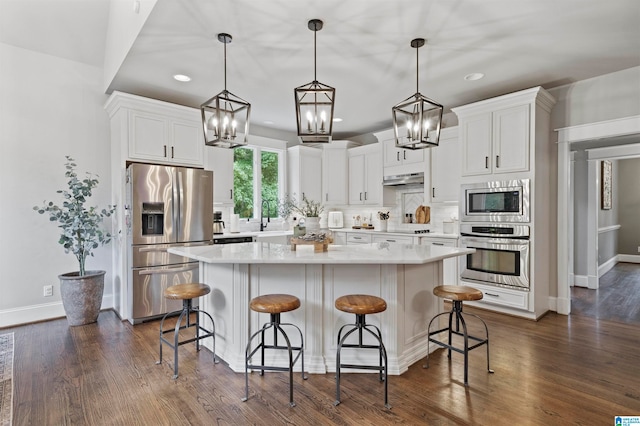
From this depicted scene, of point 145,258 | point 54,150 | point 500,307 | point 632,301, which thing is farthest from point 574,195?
point 54,150

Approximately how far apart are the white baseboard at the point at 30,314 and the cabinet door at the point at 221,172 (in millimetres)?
2294

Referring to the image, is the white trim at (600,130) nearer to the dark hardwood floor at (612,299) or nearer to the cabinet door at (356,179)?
the dark hardwood floor at (612,299)

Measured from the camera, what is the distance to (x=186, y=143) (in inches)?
176

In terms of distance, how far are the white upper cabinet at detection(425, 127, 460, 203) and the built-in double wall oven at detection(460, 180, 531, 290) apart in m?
0.44

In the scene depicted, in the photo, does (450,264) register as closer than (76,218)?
No

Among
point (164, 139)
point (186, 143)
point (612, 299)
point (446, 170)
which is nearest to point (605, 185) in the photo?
point (612, 299)

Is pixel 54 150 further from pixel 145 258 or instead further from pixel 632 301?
pixel 632 301

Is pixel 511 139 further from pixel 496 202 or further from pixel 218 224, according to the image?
pixel 218 224

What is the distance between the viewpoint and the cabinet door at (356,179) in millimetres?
6160

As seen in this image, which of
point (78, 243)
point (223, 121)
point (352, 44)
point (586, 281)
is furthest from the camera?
point (586, 281)

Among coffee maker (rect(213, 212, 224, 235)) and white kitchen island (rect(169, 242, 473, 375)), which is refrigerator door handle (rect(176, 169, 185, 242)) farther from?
white kitchen island (rect(169, 242, 473, 375))

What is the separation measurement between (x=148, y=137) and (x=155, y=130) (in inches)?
5.0

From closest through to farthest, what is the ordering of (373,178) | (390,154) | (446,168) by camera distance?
(446,168) → (390,154) → (373,178)

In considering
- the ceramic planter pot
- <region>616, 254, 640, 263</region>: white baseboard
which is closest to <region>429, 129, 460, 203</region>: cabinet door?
the ceramic planter pot
